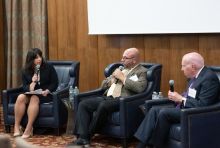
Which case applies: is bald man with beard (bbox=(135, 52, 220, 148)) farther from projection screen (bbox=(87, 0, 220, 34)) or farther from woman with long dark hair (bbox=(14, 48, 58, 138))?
woman with long dark hair (bbox=(14, 48, 58, 138))

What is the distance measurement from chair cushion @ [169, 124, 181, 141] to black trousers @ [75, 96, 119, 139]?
3.16 ft

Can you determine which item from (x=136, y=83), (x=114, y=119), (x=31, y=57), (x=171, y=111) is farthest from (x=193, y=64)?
(x=31, y=57)

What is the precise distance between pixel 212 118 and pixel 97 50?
277cm

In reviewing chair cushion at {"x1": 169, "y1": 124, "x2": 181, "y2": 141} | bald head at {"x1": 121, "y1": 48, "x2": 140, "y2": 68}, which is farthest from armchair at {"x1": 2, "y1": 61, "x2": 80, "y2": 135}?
chair cushion at {"x1": 169, "y1": 124, "x2": 181, "y2": 141}

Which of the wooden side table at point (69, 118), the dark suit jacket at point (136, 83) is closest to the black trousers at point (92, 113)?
the dark suit jacket at point (136, 83)

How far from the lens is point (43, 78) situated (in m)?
6.43

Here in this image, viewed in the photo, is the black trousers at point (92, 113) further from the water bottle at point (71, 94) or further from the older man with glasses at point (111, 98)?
the water bottle at point (71, 94)

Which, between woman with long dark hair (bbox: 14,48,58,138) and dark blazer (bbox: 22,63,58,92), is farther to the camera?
dark blazer (bbox: 22,63,58,92)

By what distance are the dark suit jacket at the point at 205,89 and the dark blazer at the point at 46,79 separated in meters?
2.26

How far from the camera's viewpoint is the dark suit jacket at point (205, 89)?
186 inches

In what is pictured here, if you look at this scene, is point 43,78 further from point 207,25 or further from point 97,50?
point 207,25

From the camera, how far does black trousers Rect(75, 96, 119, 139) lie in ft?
18.4

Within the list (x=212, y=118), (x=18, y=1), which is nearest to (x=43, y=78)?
(x=18, y=1)

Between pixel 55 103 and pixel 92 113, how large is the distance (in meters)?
0.58
